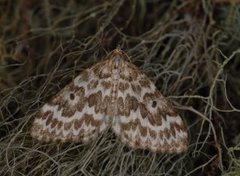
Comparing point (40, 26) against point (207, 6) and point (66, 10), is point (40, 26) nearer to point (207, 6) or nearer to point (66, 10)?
point (66, 10)

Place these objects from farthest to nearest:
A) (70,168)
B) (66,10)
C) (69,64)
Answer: (66,10) < (69,64) < (70,168)

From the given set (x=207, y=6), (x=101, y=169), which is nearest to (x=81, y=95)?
(x=101, y=169)

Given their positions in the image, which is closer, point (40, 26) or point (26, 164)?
point (26, 164)

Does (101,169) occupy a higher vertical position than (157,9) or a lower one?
lower

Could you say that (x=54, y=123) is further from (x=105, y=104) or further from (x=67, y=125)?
(x=105, y=104)

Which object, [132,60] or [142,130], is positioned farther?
[132,60]

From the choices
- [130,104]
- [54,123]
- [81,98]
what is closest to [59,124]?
[54,123]

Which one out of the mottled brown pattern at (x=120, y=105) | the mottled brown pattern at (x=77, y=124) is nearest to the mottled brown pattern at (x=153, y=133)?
the mottled brown pattern at (x=120, y=105)

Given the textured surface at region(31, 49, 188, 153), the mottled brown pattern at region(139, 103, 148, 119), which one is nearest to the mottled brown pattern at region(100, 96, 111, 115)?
the textured surface at region(31, 49, 188, 153)
